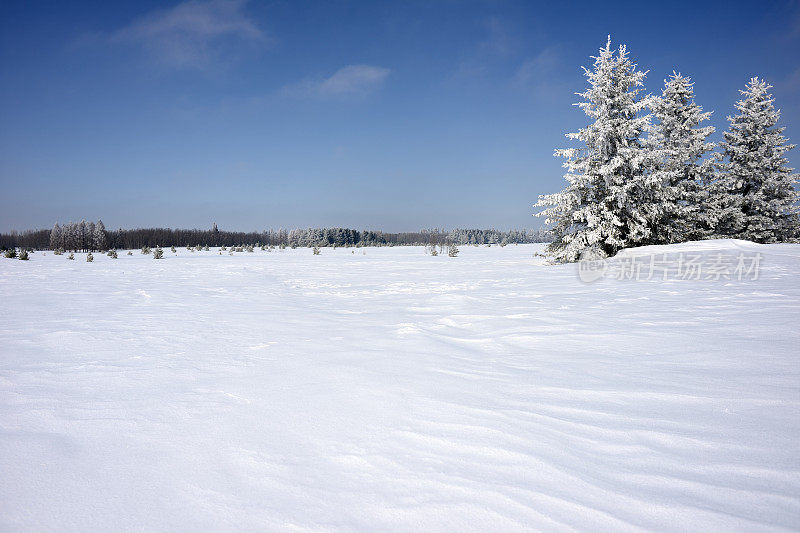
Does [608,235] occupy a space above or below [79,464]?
above

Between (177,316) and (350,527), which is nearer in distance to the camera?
(350,527)

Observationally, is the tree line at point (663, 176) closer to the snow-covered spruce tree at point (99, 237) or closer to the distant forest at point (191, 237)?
the distant forest at point (191, 237)

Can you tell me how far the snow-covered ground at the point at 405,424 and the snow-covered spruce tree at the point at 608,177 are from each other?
10.0 m

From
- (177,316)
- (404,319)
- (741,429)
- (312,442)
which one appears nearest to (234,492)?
(312,442)

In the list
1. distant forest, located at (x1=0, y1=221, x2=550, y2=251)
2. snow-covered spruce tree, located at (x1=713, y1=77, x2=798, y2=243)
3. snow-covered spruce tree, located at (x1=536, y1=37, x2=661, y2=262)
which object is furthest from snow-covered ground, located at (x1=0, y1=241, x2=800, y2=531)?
distant forest, located at (x1=0, y1=221, x2=550, y2=251)

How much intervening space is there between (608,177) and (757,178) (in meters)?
12.6

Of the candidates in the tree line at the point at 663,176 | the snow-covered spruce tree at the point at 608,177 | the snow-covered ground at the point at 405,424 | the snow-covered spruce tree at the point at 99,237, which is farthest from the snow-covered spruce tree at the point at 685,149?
the snow-covered spruce tree at the point at 99,237

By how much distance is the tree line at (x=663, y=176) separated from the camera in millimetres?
14688

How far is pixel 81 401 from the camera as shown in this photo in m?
2.71

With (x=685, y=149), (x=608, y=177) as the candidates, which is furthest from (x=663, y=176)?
(x=685, y=149)

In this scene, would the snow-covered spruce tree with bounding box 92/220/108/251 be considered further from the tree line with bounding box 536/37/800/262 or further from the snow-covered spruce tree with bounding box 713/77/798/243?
the snow-covered spruce tree with bounding box 713/77/798/243

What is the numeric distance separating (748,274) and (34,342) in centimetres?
1282

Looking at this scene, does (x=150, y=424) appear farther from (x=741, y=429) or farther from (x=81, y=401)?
(x=741, y=429)

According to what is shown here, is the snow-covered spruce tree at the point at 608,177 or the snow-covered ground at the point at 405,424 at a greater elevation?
the snow-covered spruce tree at the point at 608,177
